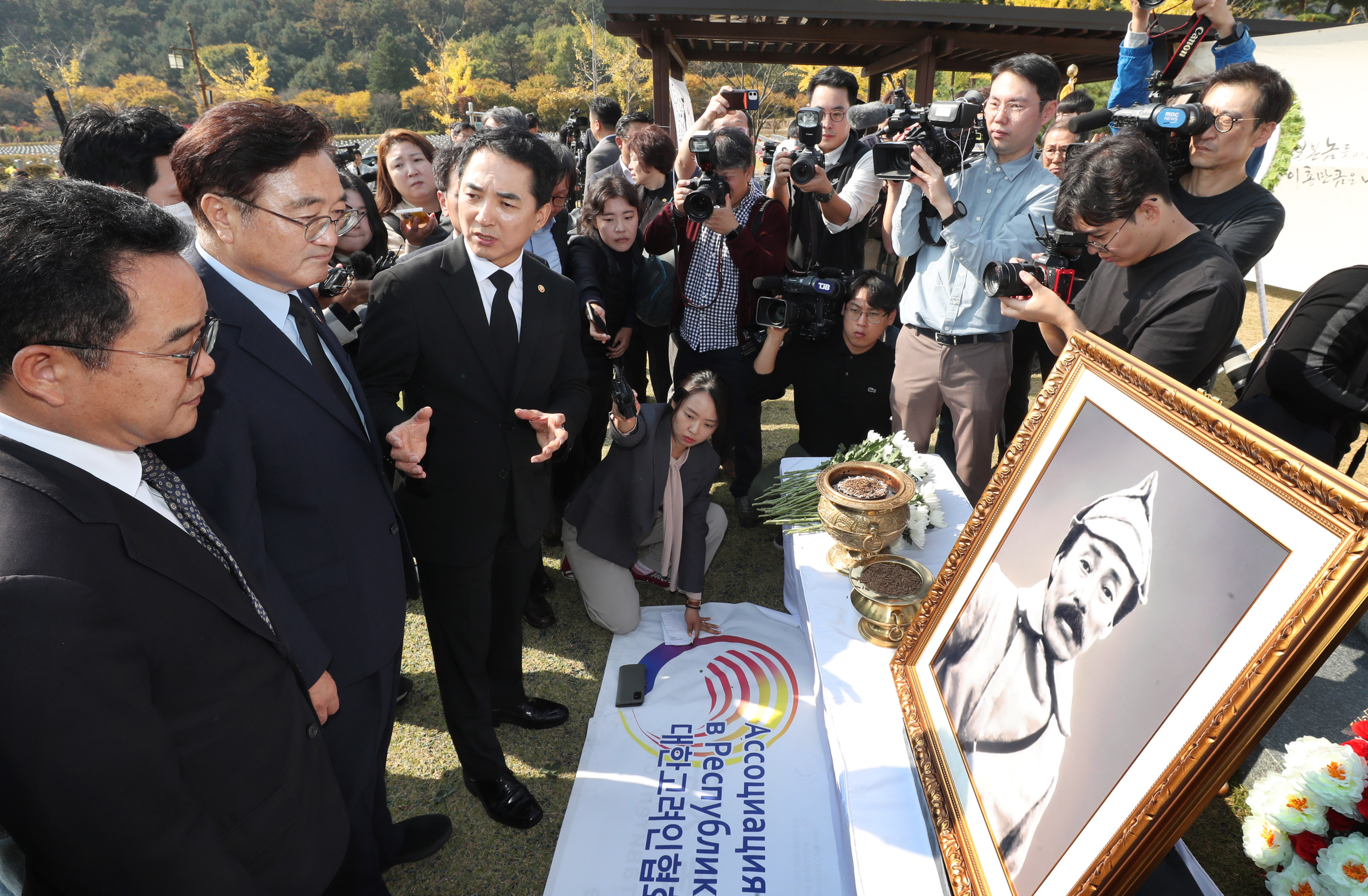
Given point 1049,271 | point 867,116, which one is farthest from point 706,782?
point 867,116

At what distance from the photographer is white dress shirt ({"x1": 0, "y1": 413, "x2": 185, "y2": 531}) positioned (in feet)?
2.91

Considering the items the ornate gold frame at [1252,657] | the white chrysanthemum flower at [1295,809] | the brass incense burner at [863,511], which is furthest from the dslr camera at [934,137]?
the white chrysanthemum flower at [1295,809]

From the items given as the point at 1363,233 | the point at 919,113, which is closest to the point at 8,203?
the point at 919,113

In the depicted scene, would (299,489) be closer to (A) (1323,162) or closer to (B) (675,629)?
(B) (675,629)

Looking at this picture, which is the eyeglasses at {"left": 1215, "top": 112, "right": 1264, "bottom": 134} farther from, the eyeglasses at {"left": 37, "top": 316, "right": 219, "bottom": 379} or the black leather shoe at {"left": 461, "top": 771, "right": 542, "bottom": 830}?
the black leather shoe at {"left": 461, "top": 771, "right": 542, "bottom": 830}

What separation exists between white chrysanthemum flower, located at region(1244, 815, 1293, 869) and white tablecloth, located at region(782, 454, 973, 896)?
690 mm

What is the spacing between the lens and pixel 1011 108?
2.70m

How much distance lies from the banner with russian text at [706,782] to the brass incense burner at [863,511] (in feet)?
2.40

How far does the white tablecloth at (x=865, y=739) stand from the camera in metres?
1.36

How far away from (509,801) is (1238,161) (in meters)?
3.53

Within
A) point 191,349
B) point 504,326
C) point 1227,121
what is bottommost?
point 504,326

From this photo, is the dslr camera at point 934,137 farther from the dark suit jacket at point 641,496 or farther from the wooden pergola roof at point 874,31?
the wooden pergola roof at point 874,31

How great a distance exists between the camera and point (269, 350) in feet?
4.52

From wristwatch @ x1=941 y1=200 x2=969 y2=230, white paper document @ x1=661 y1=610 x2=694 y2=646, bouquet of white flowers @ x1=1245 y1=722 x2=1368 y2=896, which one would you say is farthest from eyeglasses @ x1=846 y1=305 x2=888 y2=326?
bouquet of white flowers @ x1=1245 y1=722 x2=1368 y2=896
